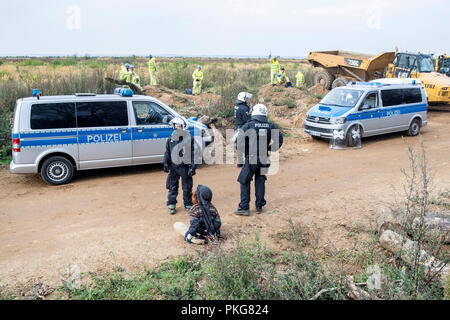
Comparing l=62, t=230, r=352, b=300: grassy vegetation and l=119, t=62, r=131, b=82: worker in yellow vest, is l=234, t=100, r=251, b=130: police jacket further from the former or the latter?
l=119, t=62, r=131, b=82: worker in yellow vest

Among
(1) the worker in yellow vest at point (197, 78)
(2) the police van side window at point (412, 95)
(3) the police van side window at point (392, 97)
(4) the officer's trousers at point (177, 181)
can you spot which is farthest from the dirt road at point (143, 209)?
(1) the worker in yellow vest at point (197, 78)

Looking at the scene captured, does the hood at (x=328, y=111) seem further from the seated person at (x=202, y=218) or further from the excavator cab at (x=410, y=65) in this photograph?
the excavator cab at (x=410, y=65)

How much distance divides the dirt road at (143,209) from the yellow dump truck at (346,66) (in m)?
9.23

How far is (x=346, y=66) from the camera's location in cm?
2050

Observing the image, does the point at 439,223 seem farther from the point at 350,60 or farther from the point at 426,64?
the point at 426,64

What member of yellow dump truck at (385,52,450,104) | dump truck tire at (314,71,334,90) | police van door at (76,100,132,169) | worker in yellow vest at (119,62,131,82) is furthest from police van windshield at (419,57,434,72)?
police van door at (76,100,132,169)

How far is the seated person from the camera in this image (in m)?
5.73

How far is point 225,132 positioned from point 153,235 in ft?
23.3

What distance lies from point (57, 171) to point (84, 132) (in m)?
1.07

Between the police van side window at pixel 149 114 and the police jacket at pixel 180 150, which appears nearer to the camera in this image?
the police jacket at pixel 180 150

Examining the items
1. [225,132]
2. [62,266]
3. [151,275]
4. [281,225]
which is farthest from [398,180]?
[62,266]

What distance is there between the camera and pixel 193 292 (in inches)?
181

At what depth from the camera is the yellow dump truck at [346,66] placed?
64.3ft

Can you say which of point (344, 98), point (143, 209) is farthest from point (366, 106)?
point (143, 209)
